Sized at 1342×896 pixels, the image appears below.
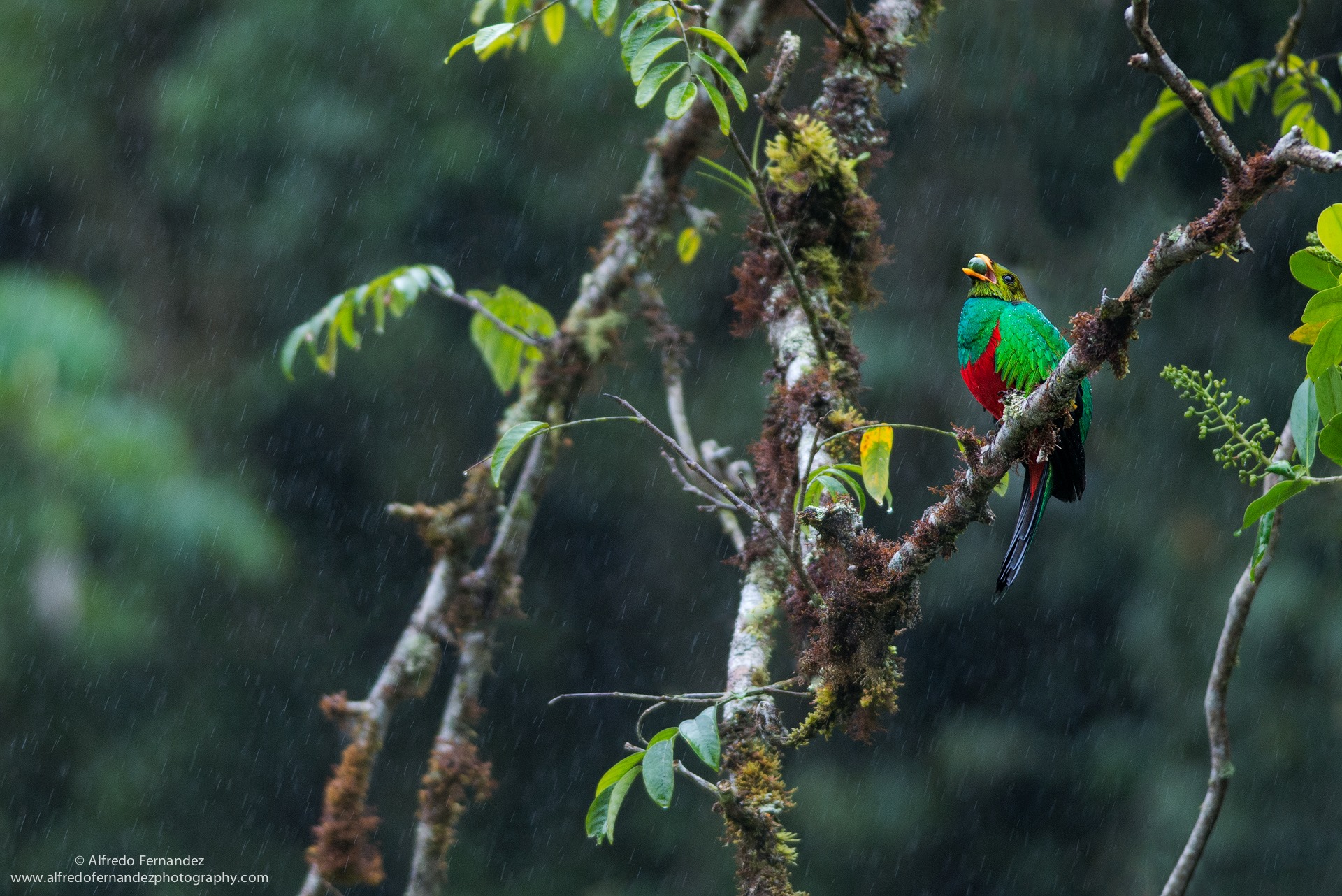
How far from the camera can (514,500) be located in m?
2.26

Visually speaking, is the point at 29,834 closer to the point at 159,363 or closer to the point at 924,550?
the point at 159,363

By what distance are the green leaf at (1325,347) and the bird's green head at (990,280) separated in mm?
1110

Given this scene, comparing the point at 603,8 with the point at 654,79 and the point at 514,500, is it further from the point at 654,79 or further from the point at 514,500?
the point at 514,500

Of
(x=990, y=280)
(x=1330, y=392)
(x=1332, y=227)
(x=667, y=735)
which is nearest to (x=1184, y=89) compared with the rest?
(x=1332, y=227)

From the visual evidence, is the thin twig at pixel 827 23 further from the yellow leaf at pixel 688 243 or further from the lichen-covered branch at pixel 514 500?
the yellow leaf at pixel 688 243

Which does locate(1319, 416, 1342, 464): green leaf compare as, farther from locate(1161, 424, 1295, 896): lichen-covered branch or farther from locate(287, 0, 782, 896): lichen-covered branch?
locate(287, 0, 782, 896): lichen-covered branch

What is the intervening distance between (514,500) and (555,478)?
373 cm

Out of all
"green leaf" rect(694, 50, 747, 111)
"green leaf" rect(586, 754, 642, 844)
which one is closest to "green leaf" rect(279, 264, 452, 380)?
"green leaf" rect(694, 50, 747, 111)

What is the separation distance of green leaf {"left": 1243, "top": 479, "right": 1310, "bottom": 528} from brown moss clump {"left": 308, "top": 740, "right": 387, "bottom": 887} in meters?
1.54

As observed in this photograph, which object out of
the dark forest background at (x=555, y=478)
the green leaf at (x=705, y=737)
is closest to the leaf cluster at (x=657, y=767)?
the green leaf at (x=705, y=737)

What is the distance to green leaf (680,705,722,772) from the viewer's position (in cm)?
118

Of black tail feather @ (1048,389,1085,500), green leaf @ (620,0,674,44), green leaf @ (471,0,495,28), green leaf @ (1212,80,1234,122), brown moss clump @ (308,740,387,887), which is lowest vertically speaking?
brown moss clump @ (308,740,387,887)

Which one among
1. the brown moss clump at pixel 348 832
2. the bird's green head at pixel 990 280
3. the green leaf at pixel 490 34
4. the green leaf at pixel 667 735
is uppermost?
the bird's green head at pixel 990 280

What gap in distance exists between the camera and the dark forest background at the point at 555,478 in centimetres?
436
